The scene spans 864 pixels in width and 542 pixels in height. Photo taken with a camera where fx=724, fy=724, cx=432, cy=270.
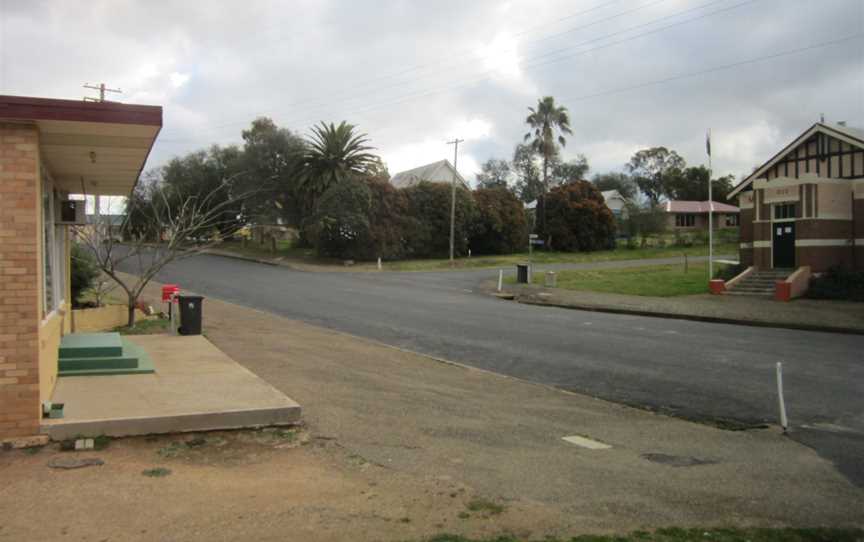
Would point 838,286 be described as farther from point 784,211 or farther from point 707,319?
point 707,319

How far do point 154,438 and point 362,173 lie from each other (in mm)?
49824

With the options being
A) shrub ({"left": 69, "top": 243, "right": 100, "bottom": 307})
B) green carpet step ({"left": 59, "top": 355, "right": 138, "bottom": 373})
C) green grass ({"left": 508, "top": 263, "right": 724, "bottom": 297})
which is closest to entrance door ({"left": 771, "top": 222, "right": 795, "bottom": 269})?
green grass ({"left": 508, "top": 263, "right": 724, "bottom": 297})

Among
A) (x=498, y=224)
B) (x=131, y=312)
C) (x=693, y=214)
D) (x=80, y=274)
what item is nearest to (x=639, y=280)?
(x=498, y=224)

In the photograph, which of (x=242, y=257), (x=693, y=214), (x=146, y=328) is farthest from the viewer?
(x=693, y=214)

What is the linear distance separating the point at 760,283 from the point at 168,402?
80.6 ft

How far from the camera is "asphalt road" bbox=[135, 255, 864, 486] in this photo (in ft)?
31.8

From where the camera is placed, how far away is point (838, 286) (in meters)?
24.9

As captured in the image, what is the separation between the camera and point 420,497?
18.4ft

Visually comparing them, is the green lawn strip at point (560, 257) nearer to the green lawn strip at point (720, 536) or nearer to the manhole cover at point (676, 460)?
the manhole cover at point (676, 460)

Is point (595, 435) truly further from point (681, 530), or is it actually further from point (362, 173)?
point (362, 173)

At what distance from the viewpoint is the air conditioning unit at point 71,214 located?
10.8 m

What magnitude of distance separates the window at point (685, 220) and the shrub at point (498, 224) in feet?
88.7

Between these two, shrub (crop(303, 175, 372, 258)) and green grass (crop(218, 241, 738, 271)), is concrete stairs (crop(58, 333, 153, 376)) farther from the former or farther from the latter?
shrub (crop(303, 175, 372, 258))

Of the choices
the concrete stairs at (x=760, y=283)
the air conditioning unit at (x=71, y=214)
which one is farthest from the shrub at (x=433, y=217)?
the air conditioning unit at (x=71, y=214)
